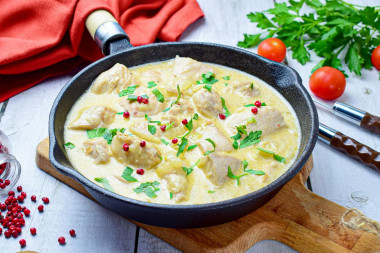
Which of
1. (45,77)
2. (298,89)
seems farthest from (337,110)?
(45,77)

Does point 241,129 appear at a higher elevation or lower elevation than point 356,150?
higher

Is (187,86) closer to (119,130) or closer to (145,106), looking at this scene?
(145,106)

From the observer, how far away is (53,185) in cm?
368

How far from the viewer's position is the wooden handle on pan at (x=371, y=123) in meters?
4.06

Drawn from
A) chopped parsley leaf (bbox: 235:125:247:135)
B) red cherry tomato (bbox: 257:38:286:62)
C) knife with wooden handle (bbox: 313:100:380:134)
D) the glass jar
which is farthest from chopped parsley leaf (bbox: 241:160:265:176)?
red cherry tomato (bbox: 257:38:286:62)

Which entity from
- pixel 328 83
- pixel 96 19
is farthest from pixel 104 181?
pixel 328 83

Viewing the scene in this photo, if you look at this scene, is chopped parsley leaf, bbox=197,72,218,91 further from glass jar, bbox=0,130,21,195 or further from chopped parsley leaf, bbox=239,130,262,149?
glass jar, bbox=0,130,21,195

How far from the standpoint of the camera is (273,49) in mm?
4895

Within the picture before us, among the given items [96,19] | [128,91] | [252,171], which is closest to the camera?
[252,171]

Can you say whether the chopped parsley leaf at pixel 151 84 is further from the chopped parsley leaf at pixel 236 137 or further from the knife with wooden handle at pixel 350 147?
the knife with wooden handle at pixel 350 147

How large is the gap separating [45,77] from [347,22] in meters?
3.21

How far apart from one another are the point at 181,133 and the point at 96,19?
1.70 m

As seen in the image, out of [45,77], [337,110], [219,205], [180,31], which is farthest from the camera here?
[180,31]

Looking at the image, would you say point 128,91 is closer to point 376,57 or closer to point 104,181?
point 104,181
